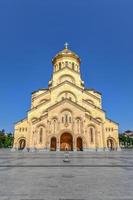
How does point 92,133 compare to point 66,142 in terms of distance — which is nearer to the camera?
point 92,133

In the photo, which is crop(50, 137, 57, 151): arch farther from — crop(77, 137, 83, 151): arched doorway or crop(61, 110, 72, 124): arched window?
crop(77, 137, 83, 151): arched doorway

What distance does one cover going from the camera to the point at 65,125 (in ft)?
120

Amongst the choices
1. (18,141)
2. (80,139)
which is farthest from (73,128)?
(18,141)

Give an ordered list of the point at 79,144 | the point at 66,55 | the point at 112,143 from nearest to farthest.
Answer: the point at 79,144
the point at 112,143
the point at 66,55

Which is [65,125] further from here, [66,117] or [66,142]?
[66,142]

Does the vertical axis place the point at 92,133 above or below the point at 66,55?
below

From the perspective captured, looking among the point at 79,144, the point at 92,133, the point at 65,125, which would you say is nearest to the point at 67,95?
the point at 65,125

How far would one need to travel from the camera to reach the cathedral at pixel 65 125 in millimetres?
36062

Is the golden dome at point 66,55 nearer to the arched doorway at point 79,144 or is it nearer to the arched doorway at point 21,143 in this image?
the arched doorway at point 21,143

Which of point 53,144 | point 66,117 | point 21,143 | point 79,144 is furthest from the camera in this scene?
point 21,143

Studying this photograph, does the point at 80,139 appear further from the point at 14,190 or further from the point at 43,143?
the point at 14,190

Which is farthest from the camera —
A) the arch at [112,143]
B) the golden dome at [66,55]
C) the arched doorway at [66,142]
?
the golden dome at [66,55]

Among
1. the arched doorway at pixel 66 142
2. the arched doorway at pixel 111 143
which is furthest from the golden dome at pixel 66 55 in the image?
the arched doorway at pixel 111 143

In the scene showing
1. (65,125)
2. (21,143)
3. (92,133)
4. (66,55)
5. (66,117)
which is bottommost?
(21,143)
